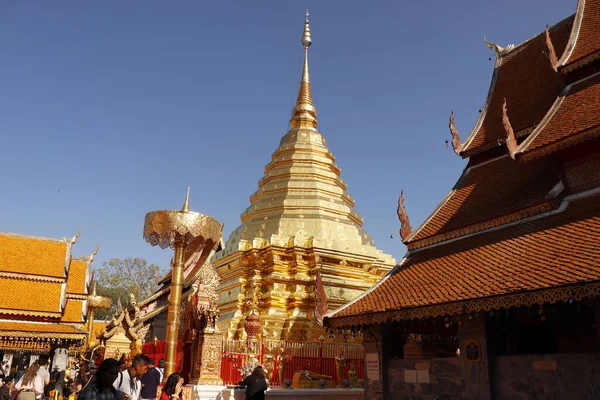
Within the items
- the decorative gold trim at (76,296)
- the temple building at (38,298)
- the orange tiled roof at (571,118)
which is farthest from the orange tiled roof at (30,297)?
the orange tiled roof at (571,118)

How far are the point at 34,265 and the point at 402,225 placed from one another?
16407 millimetres

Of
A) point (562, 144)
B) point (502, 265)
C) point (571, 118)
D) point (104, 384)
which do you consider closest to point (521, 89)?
point (571, 118)

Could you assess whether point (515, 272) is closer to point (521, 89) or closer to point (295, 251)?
point (521, 89)

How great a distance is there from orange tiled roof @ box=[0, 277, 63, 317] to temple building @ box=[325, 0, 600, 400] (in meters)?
14.2

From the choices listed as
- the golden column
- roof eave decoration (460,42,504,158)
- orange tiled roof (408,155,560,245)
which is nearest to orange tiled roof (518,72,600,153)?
orange tiled roof (408,155,560,245)

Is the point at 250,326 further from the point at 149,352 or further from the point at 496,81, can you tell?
the point at 496,81

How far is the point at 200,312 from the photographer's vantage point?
11555mm

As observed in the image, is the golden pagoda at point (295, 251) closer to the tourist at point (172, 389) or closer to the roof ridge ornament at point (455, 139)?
the roof ridge ornament at point (455, 139)

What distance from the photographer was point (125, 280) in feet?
163

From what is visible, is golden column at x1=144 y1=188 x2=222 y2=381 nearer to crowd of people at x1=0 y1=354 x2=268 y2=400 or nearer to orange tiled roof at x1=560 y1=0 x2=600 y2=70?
crowd of people at x1=0 y1=354 x2=268 y2=400

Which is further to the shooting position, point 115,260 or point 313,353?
point 115,260

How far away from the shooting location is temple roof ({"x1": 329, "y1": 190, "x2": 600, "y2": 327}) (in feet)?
21.9

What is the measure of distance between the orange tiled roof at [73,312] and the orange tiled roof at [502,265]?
15.9m

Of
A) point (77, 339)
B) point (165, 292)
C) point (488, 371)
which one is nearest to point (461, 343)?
point (488, 371)
